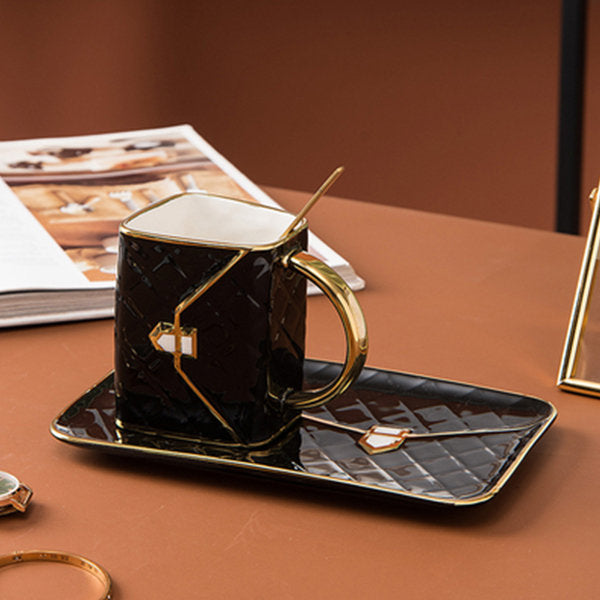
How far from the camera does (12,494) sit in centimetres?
50

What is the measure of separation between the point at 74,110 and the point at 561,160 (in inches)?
55.0

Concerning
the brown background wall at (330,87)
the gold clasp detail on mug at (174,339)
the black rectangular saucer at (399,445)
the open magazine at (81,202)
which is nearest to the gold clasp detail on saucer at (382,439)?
the black rectangular saucer at (399,445)

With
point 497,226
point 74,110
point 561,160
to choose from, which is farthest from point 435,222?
point 74,110

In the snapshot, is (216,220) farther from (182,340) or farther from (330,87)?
(330,87)

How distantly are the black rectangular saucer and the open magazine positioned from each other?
0.51 ft

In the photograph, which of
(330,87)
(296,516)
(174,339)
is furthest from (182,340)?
(330,87)

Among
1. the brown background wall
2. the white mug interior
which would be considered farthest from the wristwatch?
the brown background wall

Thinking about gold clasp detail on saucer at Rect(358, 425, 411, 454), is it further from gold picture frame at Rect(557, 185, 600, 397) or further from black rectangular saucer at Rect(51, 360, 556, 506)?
gold picture frame at Rect(557, 185, 600, 397)

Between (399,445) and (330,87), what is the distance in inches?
81.5

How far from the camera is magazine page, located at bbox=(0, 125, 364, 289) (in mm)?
849

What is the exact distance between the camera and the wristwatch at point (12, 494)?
19.8 inches

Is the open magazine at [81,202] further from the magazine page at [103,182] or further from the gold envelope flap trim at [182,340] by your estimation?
the gold envelope flap trim at [182,340]

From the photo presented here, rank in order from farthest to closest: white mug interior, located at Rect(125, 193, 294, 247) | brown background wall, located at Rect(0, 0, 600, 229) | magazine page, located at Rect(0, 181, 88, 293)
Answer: brown background wall, located at Rect(0, 0, 600, 229), magazine page, located at Rect(0, 181, 88, 293), white mug interior, located at Rect(125, 193, 294, 247)

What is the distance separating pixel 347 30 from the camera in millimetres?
2469
